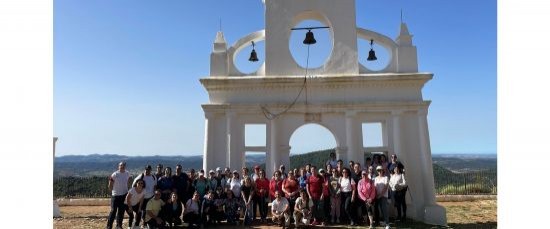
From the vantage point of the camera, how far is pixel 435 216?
11461 mm

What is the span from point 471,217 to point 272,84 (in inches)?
288

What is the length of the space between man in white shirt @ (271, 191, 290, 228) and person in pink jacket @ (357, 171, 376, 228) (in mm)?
1828

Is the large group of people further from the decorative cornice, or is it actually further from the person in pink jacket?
the decorative cornice

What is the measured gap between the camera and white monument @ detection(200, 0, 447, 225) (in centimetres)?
1218

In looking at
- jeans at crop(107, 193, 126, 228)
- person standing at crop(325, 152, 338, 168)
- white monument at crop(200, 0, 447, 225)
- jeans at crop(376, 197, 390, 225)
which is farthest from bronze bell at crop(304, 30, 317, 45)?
jeans at crop(107, 193, 126, 228)

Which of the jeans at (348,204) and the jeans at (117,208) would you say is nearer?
the jeans at (117,208)

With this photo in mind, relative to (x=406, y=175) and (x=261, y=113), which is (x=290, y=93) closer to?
(x=261, y=113)

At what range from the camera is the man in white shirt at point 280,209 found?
33.7 ft

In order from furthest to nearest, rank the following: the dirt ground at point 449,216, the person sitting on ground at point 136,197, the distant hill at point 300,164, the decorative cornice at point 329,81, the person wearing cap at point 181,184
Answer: the distant hill at point 300,164 < the decorative cornice at point 329,81 < the dirt ground at point 449,216 < the person wearing cap at point 181,184 < the person sitting on ground at point 136,197

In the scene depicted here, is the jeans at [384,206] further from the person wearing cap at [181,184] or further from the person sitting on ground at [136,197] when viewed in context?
the person sitting on ground at [136,197]

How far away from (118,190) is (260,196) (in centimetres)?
346

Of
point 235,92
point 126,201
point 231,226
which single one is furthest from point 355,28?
point 126,201

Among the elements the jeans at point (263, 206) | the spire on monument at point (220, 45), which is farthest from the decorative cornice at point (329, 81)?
the jeans at point (263, 206)

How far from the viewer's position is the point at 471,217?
13.1 m
